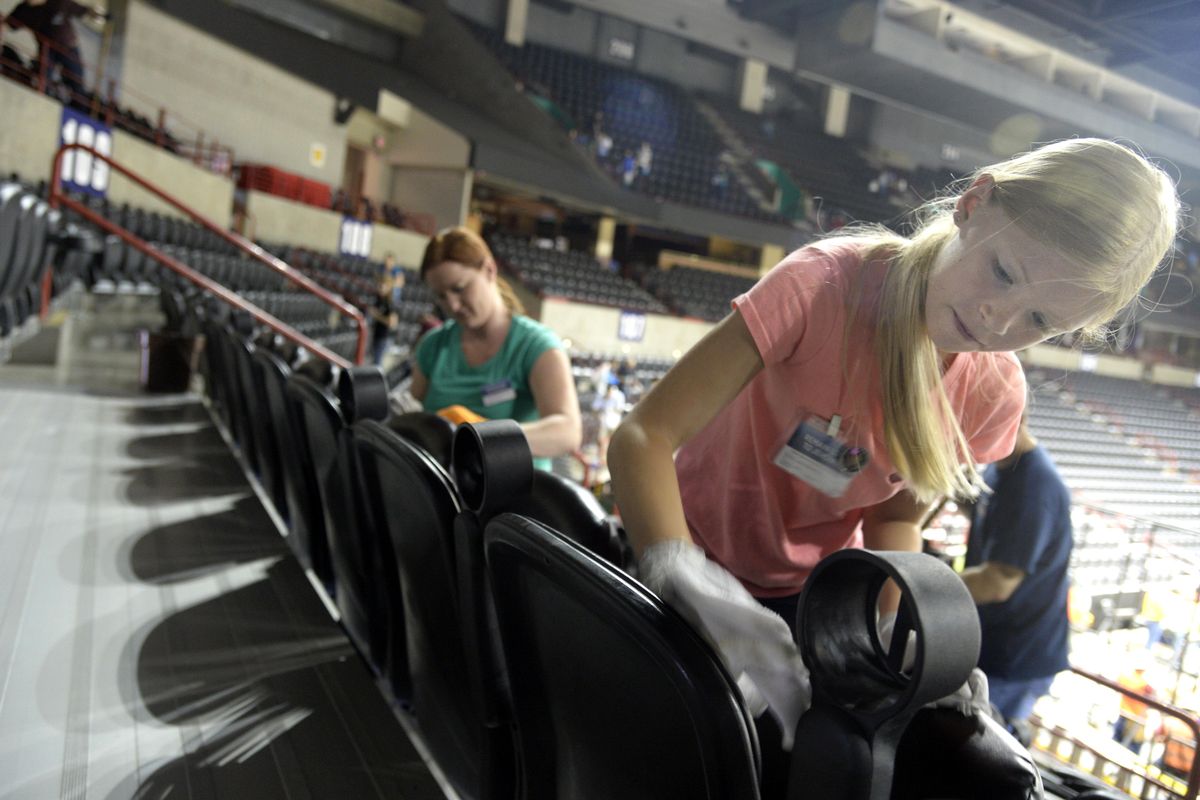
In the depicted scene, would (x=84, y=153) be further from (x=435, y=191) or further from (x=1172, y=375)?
(x=1172, y=375)

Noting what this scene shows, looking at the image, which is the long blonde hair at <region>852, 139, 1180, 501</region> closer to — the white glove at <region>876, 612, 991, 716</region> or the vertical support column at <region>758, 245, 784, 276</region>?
the white glove at <region>876, 612, 991, 716</region>

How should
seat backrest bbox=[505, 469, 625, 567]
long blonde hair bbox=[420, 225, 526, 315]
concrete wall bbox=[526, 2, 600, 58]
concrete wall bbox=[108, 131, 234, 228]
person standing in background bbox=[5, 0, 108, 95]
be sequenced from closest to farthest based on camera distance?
1. seat backrest bbox=[505, 469, 625, 567]
2. long blonde hair bbox=[420, 225, 526, 315]
3. person standing in background bbox=[5, 0, 108, 95]
4. concrete wall bbox=[108, 131, 234, 228]
5. concrete wall bbox=[526, 2, 600, 58]

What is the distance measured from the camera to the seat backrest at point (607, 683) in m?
0.48

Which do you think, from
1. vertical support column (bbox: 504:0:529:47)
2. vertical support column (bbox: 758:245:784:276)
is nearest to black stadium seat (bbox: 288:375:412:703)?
vertical support column (bbox: 758:245:784:276)

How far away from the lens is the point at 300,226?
11.9 metres

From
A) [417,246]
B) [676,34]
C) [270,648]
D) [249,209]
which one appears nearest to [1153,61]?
[270,648]

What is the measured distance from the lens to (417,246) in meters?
13.9

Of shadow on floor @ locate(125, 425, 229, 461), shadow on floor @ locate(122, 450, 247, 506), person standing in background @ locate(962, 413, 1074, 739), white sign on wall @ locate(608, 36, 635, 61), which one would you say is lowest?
shadow on floor @ locate(122, 450, 247, 506)

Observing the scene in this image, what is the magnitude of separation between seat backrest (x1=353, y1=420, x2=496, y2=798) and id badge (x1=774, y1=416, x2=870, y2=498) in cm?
36

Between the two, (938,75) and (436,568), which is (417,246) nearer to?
(938,75)

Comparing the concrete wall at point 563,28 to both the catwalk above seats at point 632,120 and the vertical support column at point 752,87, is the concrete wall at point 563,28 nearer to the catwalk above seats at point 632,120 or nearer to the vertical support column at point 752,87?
the catwalk above seats at point 632,120

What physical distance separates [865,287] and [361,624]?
0.99 meters

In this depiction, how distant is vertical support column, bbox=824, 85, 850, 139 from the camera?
55.0ft

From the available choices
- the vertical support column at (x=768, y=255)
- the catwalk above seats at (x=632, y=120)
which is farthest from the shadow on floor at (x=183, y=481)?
the vertical support column at (x=768, y=255)
